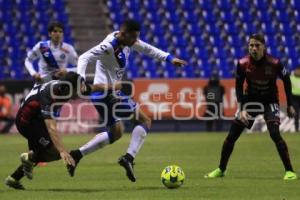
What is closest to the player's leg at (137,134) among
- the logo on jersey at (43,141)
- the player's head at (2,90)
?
the logo on jersey at (43,141)

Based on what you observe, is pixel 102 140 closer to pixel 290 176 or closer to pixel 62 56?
pixel 290 176

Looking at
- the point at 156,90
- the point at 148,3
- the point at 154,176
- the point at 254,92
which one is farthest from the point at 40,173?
the point at 148,3

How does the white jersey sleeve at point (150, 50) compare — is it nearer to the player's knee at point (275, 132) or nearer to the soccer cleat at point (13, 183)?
the player's knee at point (275, 132)

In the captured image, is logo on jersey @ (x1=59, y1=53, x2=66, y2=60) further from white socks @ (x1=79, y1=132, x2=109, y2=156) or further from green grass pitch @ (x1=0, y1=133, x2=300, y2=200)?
white socks @ (x1=79, y1=132, x2=109, y2=156)

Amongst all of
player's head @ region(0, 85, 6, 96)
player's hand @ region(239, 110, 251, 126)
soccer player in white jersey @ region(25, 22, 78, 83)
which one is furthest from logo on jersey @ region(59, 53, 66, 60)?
player's head @ region(0, 85, 6, 96)

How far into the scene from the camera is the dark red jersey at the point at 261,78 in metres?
10.8

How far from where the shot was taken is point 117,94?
10680 mm

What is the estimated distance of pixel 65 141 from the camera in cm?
2030

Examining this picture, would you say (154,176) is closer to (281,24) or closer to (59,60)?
(59,60)

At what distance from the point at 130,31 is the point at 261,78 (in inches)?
79.8

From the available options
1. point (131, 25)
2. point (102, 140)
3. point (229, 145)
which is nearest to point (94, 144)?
point (102, 140)

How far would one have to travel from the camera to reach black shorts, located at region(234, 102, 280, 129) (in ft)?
35.9

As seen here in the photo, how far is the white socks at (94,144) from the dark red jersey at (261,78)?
6.53 feet

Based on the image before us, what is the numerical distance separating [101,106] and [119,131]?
19.0 inches
